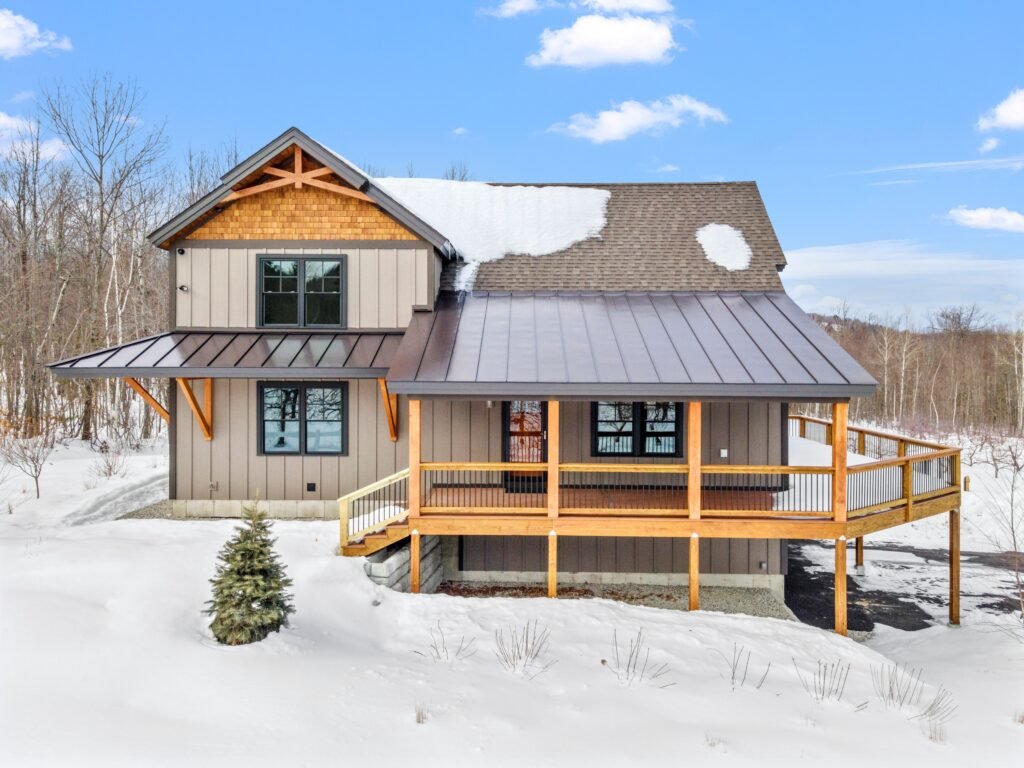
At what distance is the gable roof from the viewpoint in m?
11.4

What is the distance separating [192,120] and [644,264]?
28553 millimetres

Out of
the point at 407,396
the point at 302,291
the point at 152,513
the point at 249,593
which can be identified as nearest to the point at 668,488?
the point at 407,396

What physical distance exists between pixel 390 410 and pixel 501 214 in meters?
6.14

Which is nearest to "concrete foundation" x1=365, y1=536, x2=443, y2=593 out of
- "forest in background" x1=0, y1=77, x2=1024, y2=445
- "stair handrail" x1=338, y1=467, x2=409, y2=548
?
"stair handrail" x1=338, y1=467, x2=409, y2=548

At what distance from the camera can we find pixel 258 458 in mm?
11844

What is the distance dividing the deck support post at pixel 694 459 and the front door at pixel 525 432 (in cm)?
295

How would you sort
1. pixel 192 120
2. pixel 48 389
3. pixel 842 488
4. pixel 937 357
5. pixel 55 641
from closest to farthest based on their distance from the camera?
pixel 55 641 → pixel 842 488 → pixel 48 389 → pixel 192 120 → pixel 937 357

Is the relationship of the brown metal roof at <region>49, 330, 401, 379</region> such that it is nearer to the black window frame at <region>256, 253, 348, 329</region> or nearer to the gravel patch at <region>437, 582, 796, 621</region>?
the black window frame at <region>256, 253, 348, 329</region>

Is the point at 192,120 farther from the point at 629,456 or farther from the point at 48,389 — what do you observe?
the point at 629,456

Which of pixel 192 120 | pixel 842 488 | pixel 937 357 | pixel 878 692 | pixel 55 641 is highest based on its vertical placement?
pixel 192 120

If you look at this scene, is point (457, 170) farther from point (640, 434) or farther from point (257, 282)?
point (640, 434)

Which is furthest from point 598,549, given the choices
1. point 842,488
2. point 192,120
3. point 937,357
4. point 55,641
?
point 937,357

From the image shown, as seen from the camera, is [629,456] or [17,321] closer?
[629,456]

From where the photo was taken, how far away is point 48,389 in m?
22.8
